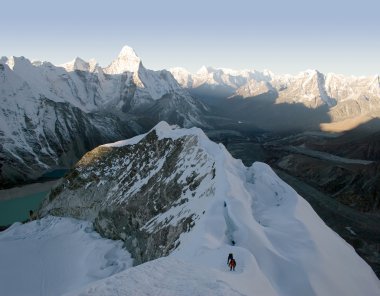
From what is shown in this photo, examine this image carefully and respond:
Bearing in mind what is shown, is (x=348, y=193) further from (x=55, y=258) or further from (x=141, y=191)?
(x=55, y=258)

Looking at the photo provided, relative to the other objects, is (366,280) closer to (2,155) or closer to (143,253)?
(143,253)

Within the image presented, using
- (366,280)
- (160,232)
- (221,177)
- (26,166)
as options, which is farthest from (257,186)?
(26,166)

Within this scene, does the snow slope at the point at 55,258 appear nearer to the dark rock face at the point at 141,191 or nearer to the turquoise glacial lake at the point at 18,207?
the dark rock face at the point at 141,191

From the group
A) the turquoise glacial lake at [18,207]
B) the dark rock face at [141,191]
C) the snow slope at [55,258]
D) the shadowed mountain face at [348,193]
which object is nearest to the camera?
the dark rock face at [141,191]

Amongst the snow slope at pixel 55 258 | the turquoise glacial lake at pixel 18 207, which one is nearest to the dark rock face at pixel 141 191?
the snow slope at pixel 55 258

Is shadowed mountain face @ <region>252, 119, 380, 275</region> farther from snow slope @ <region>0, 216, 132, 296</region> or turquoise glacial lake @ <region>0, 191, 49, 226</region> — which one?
turquoise glacial lake @ <region>0, 191, 49, 226</region>

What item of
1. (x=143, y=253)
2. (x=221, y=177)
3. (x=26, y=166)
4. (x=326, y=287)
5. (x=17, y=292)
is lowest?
(x=26, y=166)
